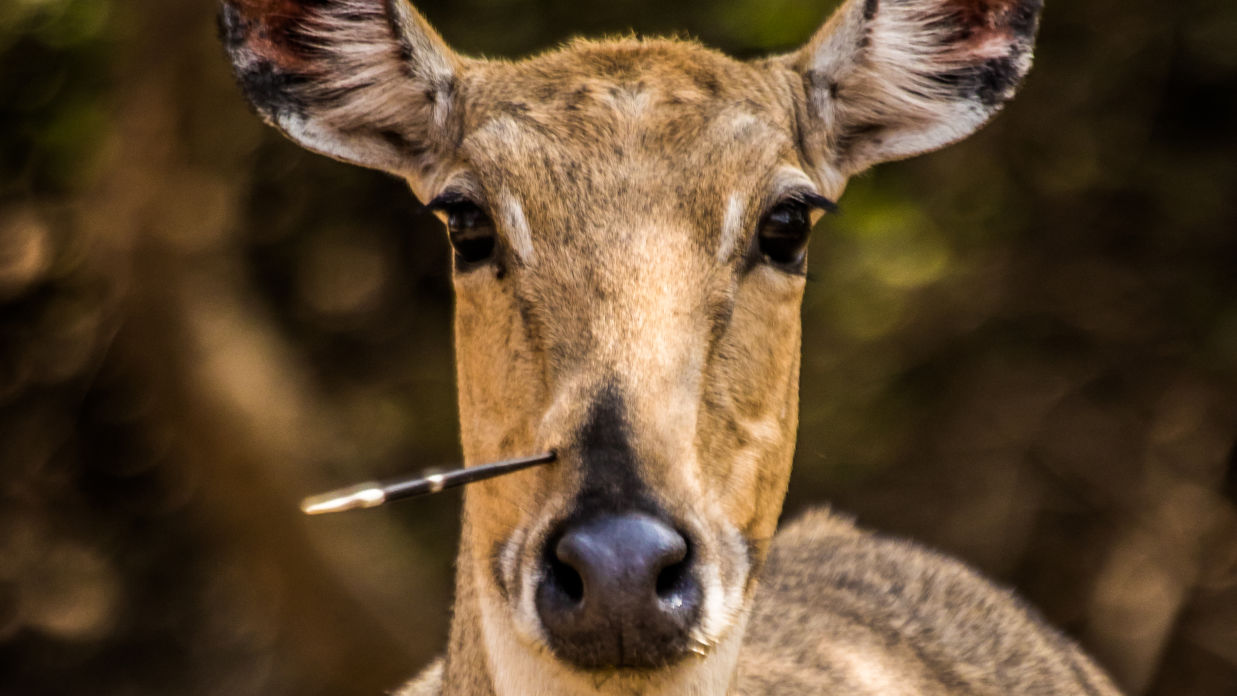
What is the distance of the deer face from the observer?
11.8 ft

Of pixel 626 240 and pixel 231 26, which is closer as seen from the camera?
pixel 626 240

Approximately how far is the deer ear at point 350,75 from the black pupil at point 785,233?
116cm

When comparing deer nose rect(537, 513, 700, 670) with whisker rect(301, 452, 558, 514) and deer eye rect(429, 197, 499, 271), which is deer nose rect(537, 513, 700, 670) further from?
deer eye rect(429, 197, 499, 271)

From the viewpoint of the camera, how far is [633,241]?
157 inches

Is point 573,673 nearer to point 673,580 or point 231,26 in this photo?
point 673,580

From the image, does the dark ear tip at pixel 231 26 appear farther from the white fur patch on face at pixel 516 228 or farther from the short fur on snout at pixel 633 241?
the white fur patch on face at pixel 516 228

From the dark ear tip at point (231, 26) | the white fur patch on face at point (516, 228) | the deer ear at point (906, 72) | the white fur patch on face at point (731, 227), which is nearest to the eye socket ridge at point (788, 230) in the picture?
the white fur patch on face at point (731, 227)

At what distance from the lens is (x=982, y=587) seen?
664 cm

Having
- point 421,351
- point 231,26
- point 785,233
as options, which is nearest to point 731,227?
point 785,233

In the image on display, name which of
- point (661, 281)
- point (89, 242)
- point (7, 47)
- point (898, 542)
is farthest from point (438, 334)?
point (661, 281)

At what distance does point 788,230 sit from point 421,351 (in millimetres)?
6228

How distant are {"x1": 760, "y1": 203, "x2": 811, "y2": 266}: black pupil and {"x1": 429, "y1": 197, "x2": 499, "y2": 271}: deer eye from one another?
808 millimetres

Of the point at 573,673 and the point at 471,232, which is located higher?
the point at 471,232

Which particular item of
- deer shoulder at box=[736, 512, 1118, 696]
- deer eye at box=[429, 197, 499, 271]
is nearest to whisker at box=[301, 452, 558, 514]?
deer eye at box=[429, 197, 499, 271]
